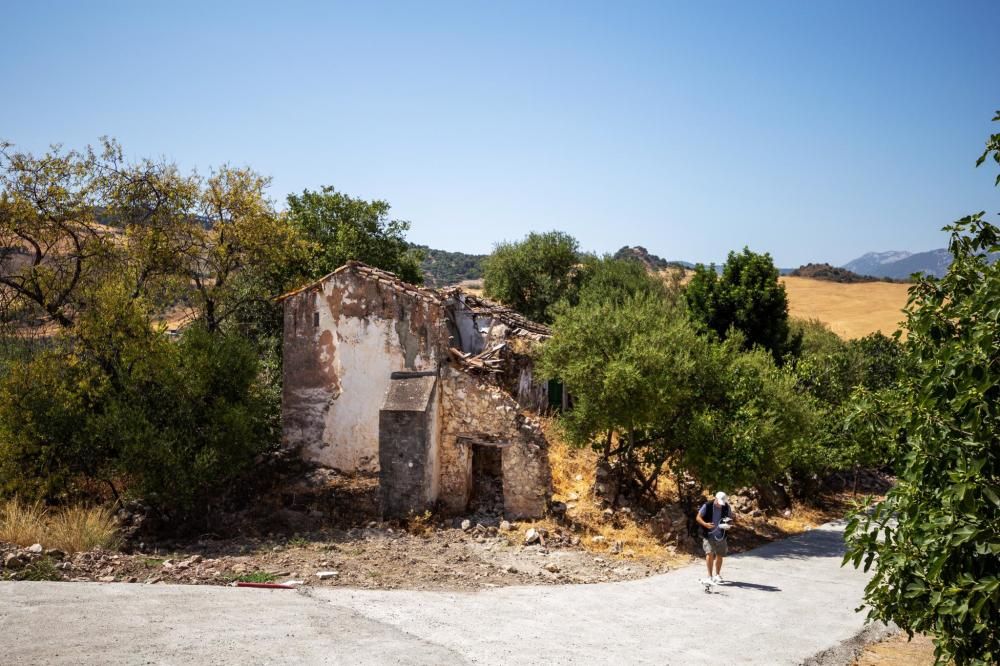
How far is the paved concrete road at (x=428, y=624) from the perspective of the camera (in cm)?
777

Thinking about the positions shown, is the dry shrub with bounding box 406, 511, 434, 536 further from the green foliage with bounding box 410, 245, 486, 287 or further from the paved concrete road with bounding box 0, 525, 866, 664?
the green foliage with bounding box 410, 245, 486, 287

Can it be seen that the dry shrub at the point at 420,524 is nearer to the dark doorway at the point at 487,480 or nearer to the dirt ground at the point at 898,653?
the dark doorway at the point at 487,480

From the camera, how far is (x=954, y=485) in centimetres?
590

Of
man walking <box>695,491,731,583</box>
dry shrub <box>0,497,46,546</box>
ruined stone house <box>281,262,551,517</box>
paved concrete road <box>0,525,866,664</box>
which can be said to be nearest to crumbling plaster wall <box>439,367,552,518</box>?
ruined stone house <box>281,262,551,517</box>

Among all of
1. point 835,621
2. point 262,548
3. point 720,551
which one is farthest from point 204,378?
point 835,621

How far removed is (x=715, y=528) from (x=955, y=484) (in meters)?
6.58

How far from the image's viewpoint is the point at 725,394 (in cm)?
1606

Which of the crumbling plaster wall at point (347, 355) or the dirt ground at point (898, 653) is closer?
the dirt ground at point (898, 653)

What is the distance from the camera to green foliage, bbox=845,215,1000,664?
561 cm

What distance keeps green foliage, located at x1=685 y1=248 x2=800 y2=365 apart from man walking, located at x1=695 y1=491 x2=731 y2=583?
1756 cm

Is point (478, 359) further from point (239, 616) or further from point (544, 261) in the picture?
point (544, 261)

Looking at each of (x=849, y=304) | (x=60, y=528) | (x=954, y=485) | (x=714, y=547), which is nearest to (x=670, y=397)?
(x=714, y=547)

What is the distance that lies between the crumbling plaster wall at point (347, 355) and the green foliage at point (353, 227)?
24.0ft

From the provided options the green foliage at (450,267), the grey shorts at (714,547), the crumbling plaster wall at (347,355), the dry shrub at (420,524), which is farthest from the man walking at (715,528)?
the green foliage at (450,267)
